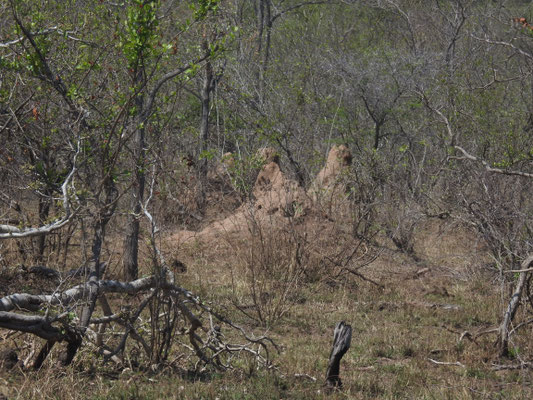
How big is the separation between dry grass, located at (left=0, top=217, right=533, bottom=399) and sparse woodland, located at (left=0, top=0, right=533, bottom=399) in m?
0.04

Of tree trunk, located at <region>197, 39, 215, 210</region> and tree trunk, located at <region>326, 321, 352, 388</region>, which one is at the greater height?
tree trunk, located at <region>197, 39, 215, 210</region>

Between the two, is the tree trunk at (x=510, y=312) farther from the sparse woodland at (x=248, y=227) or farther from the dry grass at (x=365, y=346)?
the dry grass at (x=365, y=346)

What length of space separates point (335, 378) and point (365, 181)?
824cm

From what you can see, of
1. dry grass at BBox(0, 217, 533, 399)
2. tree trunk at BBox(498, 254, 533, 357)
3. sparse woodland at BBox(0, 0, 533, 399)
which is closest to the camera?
dry grass at BBox(0, 217, 533, 399)

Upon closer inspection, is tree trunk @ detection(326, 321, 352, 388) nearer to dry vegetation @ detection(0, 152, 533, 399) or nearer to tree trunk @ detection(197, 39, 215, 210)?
dry vegetation @ detection(0, 152, 533, 399)

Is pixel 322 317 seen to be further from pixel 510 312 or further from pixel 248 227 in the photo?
pixel 510 312

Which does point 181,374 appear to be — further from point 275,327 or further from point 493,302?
point 493,302

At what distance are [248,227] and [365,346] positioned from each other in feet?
9.80

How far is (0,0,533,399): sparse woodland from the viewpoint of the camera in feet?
20.7

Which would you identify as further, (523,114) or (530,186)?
(523,114)

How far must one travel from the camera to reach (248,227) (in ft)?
34.8

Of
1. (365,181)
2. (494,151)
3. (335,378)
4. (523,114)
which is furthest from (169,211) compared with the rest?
(335,378)

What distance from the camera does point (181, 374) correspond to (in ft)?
21.3

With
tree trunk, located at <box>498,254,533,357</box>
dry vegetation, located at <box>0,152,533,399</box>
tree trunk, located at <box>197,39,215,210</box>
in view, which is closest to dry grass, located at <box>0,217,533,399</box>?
dry vegetation, located at <box>0,152,533,399</box>
